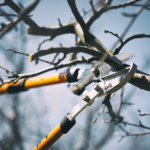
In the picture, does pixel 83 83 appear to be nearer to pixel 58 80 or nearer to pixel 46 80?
pixel 58 80

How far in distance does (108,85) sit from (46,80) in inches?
29.6

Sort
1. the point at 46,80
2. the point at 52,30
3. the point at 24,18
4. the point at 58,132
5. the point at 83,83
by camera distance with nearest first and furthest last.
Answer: the point at 24,18 < the point at 58,132 < the point at 83,83 < the point at 46,80 < the point at 52,30

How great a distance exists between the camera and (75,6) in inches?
57.9

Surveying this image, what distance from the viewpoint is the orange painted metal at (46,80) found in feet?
5.41

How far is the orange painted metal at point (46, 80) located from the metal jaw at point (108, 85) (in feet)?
1.07

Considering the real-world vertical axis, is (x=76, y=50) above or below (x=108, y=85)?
above

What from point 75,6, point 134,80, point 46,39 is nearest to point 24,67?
point 46,39

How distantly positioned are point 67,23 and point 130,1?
984 millimetres

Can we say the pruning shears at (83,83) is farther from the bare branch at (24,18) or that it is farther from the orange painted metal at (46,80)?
the bare branch at (24,18)

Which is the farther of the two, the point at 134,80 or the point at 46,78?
the point at 46,78

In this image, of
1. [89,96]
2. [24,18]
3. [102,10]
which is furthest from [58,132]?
[102,10]

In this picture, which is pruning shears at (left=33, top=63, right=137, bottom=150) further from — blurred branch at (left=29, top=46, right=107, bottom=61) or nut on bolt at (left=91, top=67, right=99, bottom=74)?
blurred branch at (left=29, top=46, right=107, bottom=61)

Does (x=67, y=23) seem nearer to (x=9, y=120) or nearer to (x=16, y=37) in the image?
(x=16, y=37)

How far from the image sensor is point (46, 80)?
169cm
